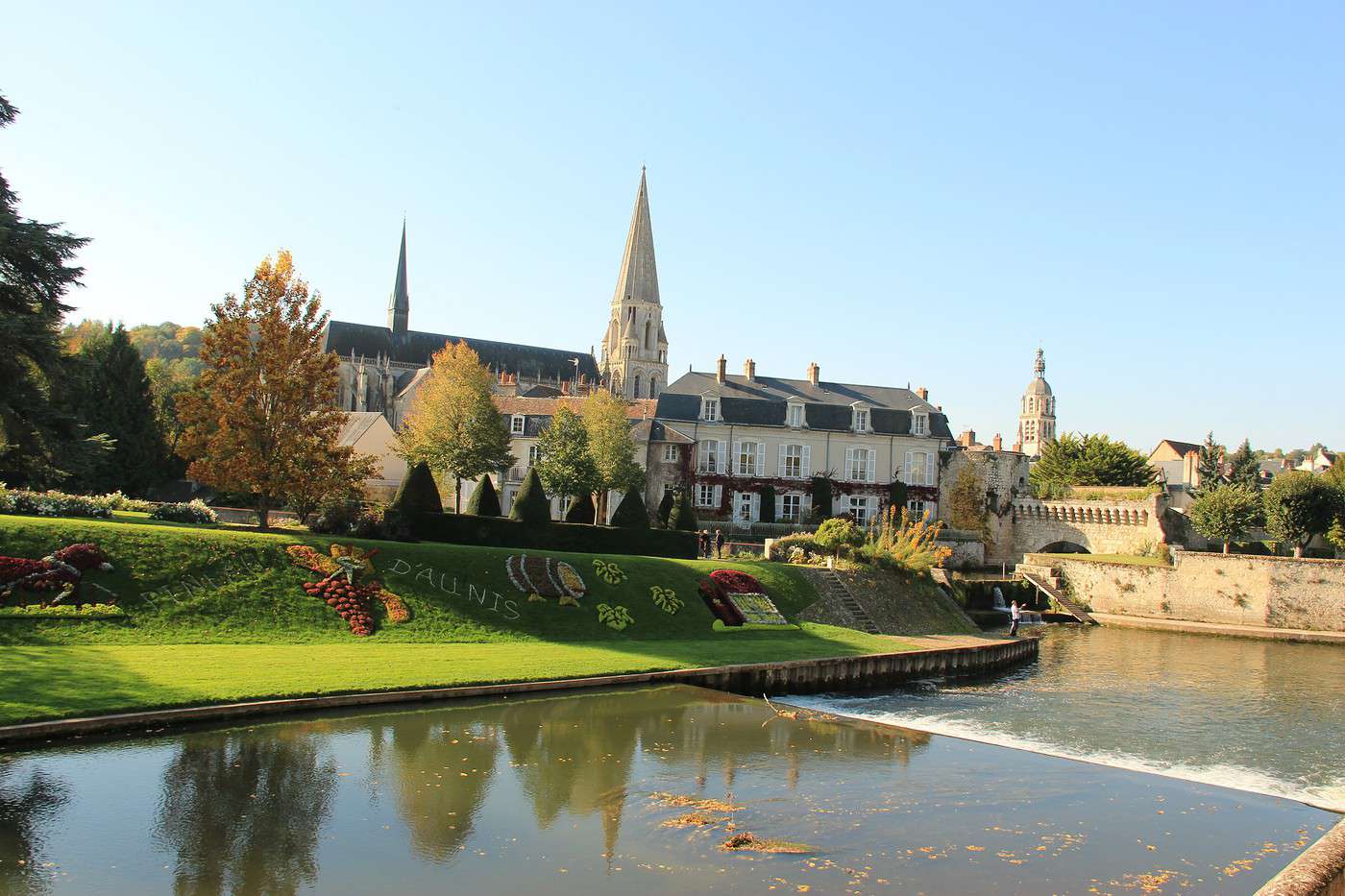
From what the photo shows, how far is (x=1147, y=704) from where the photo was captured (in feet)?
82.0

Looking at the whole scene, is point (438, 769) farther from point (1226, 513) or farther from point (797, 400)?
point (1226, 513)

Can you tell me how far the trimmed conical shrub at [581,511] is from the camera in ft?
129

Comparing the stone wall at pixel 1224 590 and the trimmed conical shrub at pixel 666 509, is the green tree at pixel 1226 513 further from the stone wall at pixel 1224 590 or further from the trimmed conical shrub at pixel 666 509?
the trimmed conical shrub at pixel 666 509

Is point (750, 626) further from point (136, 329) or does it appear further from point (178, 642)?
point (136, 329)

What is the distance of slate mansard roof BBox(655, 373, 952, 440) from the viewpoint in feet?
178

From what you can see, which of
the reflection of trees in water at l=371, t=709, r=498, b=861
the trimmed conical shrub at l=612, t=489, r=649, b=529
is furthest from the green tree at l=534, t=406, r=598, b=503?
the reflection of trees in water at l=371, t=709, r=498, b=861

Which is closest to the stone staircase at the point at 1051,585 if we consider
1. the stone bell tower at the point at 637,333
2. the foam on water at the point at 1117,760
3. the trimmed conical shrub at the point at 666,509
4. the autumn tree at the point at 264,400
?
the trimmed conical shrub at the point at 666,509

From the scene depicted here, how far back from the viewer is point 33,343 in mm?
25656

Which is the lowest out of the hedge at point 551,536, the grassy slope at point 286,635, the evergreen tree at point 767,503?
the grassy slope at point 286,635

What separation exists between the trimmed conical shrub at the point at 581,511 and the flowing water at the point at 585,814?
21.1m

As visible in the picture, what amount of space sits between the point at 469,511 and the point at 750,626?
12278 mm

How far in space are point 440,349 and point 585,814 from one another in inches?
3539

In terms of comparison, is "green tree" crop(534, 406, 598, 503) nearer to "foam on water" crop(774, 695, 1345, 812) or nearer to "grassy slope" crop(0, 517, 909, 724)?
"grassy slope" crop(0, 517, 909, 724)

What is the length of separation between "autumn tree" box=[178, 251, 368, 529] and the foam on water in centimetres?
1481
